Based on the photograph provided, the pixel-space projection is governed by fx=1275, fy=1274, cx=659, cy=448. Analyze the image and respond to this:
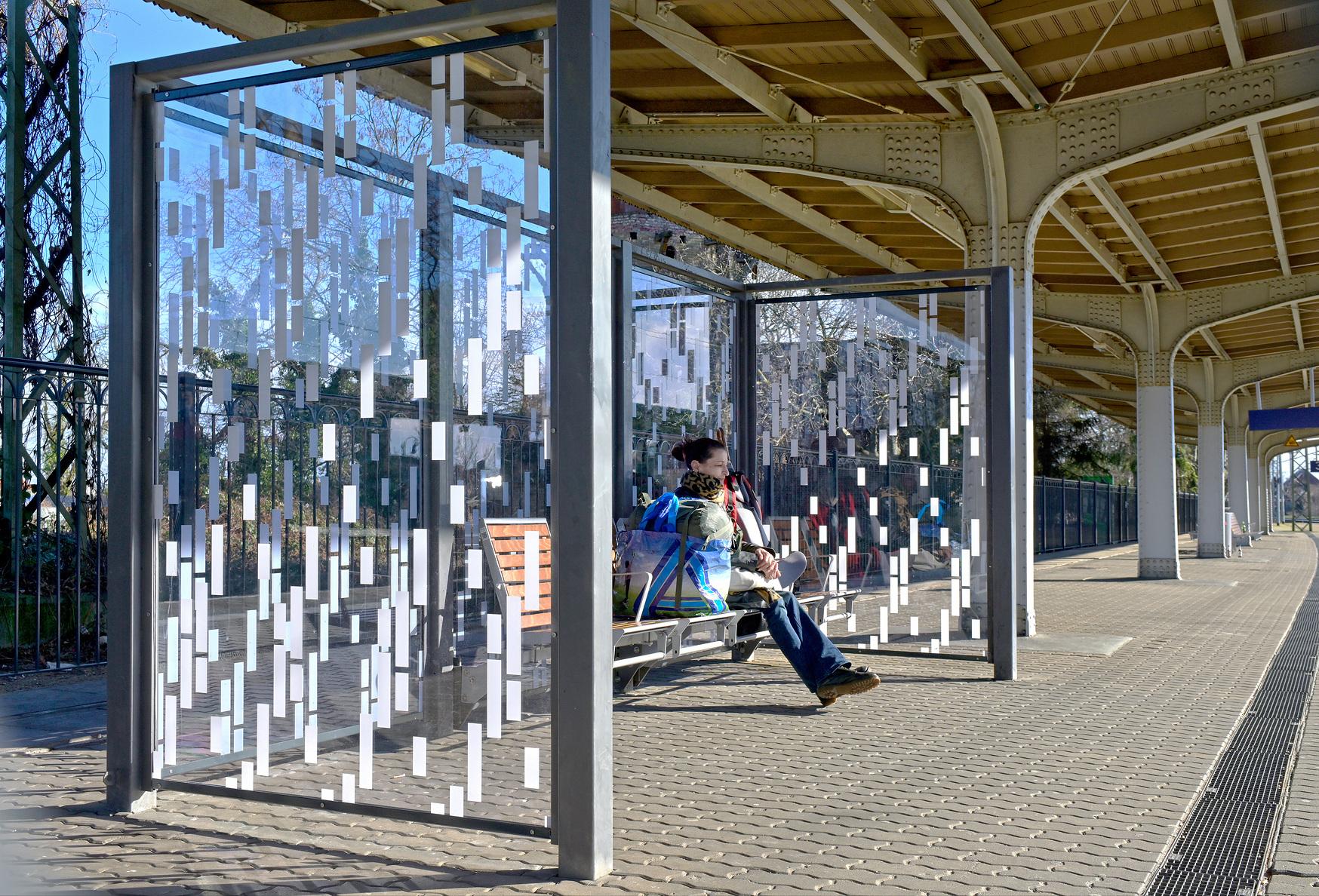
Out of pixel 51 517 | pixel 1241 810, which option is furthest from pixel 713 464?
pixel 51 517

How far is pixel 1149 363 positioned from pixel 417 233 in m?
19.1

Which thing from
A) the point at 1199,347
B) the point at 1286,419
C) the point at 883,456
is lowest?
the point at 883,456

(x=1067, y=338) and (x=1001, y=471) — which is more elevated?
(x=1067, y=338)

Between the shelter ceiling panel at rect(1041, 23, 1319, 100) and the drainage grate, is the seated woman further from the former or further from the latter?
the shelter ceiling panel at rect(1041, 23, 1319, 100)

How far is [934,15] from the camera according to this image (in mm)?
10156

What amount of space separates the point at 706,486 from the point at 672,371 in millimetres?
1683

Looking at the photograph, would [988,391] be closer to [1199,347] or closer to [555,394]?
[555,394]

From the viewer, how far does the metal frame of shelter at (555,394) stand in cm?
410

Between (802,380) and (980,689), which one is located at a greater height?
(802,380)

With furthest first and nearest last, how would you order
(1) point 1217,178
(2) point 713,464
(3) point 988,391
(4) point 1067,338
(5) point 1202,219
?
1. (4) point 1067,338
2. (5) point 1202,219
3. (1) point 1217,178
4. (3) point 988,391
5. (2) point 713,464

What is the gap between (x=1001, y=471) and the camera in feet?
28.6

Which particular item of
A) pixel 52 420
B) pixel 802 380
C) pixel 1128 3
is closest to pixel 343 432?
pixel 802 380

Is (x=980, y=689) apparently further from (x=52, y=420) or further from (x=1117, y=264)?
(x=1117, y=264)

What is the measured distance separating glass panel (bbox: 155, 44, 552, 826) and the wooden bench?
2 cm
